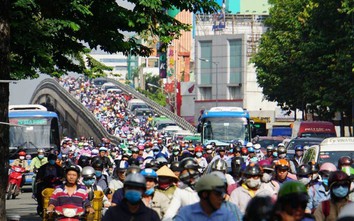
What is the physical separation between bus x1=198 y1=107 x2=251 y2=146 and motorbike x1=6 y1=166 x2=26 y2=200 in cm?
938

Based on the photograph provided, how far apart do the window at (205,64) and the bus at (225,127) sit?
98.4 meters

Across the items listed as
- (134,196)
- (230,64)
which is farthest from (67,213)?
(230,64)

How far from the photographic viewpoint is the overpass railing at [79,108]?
3974 inches

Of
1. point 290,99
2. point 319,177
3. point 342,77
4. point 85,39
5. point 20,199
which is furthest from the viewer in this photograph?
point 290,99

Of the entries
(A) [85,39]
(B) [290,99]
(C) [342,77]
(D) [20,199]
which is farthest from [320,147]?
(B) [290,99]

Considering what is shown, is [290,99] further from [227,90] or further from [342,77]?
[227,90]

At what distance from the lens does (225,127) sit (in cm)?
4638

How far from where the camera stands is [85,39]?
22.8 metres

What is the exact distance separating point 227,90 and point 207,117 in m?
100

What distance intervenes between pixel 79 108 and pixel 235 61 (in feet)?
120

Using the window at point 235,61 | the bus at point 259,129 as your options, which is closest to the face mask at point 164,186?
the bus at point 259,129

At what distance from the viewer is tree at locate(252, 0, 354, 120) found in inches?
2127

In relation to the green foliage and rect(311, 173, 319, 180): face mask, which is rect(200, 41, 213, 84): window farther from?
rect(311, 173, 319, 180): face mask

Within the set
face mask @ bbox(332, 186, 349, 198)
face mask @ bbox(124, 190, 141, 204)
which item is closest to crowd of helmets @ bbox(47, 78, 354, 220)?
face mask @ bbox(332, 186, 349, 198)
